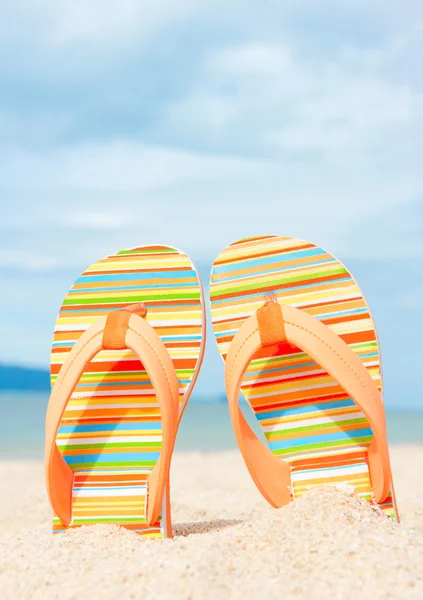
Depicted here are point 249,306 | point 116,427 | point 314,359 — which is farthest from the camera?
point 249,306

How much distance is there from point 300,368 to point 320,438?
28cm

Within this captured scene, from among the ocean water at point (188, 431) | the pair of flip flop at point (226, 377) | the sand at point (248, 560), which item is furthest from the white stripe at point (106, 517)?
the ocean water at point (188, 431)

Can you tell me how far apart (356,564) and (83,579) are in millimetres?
651

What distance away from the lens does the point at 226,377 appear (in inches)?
92.5

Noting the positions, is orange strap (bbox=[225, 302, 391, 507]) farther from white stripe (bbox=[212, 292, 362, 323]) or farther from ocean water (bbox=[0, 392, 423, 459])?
ocean water (bbox=[0, 392, 423, 459])

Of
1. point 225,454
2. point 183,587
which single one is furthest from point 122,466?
point 225,454

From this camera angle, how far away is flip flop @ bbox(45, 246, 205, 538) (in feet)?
7.64

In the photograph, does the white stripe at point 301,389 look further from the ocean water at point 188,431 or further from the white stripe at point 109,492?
the ocean water at point 188,431

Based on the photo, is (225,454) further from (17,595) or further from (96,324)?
(17,595)

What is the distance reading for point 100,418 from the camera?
2604 millimetres

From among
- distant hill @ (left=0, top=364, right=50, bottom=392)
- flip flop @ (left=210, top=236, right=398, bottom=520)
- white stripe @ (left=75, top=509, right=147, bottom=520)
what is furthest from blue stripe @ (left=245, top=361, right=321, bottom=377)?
distant hill @ (left=0, top=364, right=50, bottom=392)

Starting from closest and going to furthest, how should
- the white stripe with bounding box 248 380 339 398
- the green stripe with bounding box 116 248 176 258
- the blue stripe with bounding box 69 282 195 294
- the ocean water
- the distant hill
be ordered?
1. the white stripe with bounding box 248 380 339 398
2. the blue stripe with bounding box 69 282 195 294
3. the green stripe with bounding box 116 248 176 258
4. the ocean water
5. the distant hill

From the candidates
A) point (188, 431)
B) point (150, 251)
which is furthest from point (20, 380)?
point (150, 251)

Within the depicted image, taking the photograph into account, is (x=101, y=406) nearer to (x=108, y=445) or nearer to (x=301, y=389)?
(x=108, y=445)
